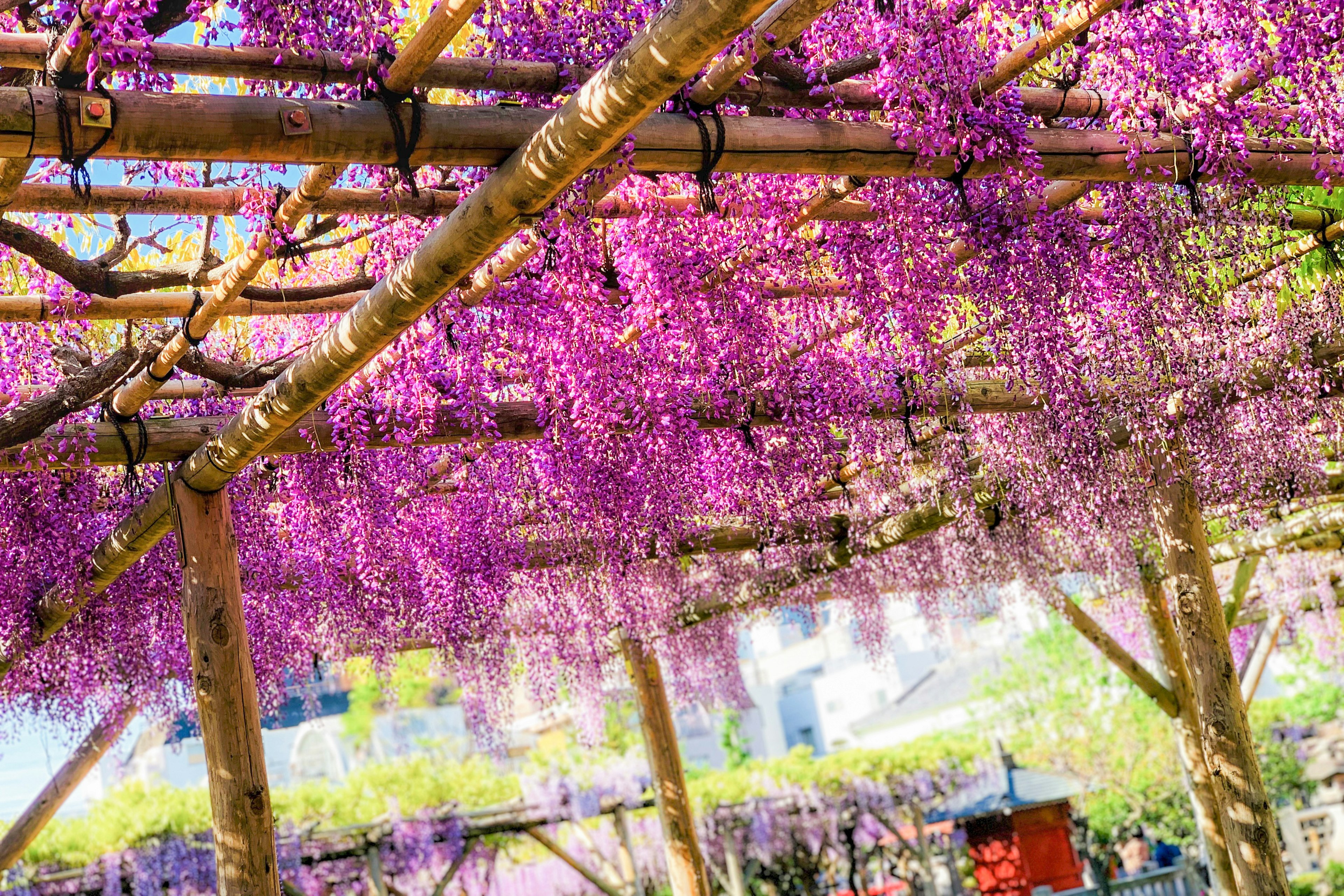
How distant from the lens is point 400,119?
7.25 feet

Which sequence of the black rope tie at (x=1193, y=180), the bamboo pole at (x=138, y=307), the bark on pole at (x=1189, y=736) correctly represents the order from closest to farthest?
the black rope tie at (x=1193, y=180) → the bamboo pole at (x=138, y=307) → the bark on pole at (x=1189, y=736)

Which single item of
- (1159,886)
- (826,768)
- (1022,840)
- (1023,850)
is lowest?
(1159,886)

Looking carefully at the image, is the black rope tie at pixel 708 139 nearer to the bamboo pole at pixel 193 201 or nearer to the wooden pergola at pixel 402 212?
the wooden pergola at pixel 402 212

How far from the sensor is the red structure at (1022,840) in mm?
13602

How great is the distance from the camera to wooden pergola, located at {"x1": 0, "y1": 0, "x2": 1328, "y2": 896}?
204 centimetres

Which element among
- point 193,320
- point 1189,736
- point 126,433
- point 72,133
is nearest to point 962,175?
point 72,133

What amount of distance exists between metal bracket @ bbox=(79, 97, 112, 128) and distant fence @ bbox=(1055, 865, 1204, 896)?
40.3 feet

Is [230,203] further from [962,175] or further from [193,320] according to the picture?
[962,175]

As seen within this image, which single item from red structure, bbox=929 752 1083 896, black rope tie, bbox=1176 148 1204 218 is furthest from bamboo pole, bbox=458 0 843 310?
red structure, bbox=929 752 1083 896

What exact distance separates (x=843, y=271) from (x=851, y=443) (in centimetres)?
218

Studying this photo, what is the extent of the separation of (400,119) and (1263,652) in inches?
399

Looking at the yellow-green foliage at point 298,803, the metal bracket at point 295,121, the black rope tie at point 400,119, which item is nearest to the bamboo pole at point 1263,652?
the yellow-green foliage at point 298,803

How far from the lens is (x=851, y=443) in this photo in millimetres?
5477

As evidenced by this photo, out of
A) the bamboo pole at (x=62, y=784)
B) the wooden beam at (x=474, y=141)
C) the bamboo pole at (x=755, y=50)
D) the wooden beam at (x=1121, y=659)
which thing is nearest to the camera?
the wooden beam at (x=474, y=141)
